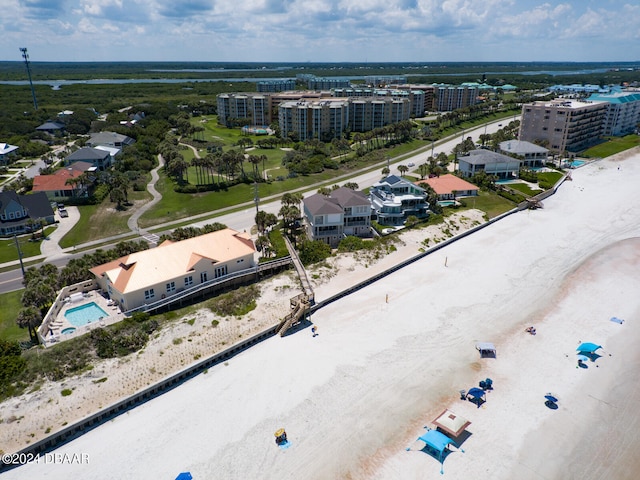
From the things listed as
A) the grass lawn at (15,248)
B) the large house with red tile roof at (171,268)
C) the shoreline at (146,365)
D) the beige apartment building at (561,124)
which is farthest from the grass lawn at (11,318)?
the beige apartment building at (561,124)

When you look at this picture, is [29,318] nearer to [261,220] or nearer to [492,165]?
[261,220]

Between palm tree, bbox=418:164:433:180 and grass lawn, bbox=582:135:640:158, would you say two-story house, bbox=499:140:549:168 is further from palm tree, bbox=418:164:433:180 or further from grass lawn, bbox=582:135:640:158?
grass lawn, bbox=582:135:640:158

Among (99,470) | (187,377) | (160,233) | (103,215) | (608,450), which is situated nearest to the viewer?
(99,470)

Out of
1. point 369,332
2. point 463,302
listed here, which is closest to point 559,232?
point 463,302

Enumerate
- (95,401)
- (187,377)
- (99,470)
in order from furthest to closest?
(187,377) → (95,401) → (99,470)

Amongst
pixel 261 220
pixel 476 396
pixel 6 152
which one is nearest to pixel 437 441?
pixel 476 396

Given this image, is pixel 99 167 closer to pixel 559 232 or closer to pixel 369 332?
pixel 369 332
